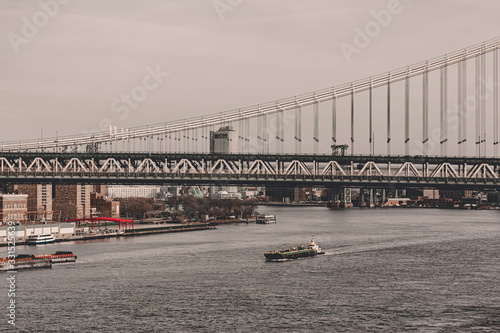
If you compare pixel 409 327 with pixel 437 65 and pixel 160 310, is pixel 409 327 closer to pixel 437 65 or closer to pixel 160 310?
pixel 160 310

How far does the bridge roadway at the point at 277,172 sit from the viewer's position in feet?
192

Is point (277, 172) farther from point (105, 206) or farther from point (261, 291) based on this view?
point (105, 206)

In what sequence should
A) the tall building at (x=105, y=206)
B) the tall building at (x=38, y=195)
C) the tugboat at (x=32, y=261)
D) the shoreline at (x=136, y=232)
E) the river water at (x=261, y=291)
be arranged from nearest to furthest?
1. the river water at (x=261, y=291)
2. the tugboat at (x=32, y=261)
3. the shoreline at (x=136, y=232)
4. the tall building at (x=38, y=195)
5. the tall building at (x=105, y=206)

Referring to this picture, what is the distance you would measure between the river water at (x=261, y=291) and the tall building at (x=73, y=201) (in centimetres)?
5794

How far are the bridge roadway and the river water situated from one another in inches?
221

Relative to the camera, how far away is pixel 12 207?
85.8 meters

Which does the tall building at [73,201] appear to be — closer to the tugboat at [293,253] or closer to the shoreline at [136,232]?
the shoreline at [136,232]

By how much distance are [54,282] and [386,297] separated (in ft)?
59.6

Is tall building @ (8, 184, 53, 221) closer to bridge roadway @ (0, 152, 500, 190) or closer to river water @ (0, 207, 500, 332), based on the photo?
bridge roadway @ (0, 152, 500, 190)

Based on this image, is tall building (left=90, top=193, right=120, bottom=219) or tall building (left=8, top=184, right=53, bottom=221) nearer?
tall building (left=8, top=184, right=53, bottom=221)

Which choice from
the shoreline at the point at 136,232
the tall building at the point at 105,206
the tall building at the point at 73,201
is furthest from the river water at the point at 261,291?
the tall building at the point at 105,206

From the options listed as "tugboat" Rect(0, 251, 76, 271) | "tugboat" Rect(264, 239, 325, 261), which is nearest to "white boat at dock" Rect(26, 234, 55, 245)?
"tugboat" Rect(0, 251, 76, 271)

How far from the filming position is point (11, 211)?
85.2 metres

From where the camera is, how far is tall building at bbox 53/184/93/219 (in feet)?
375
